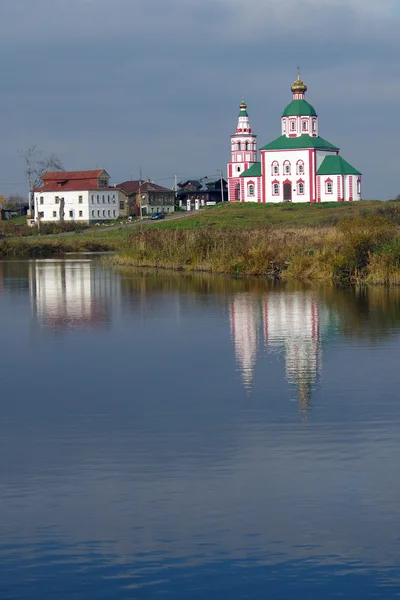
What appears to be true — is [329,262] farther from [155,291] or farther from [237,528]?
[237,528]

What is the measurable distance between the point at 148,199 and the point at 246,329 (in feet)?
286

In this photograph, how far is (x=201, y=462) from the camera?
35.0 feet

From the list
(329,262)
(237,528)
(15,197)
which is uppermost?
(15,197)

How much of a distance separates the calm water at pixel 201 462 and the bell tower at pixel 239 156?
80.1 m

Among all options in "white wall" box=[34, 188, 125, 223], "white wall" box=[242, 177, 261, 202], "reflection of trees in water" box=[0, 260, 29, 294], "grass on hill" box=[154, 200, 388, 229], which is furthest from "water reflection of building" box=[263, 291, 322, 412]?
"white wall" box=[34, 188, 125, 223]

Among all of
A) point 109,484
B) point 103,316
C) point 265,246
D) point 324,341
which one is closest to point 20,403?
point 109,484

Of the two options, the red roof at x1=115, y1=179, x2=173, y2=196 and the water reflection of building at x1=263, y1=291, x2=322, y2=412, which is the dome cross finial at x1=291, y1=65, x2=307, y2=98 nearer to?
the red roof at x1=115, y1=179, x2=173, y2=196

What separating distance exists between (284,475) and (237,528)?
154 cm

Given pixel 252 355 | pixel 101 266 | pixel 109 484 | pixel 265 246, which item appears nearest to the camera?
pixel 109 484

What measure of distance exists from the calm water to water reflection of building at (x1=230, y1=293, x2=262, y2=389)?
0.08m

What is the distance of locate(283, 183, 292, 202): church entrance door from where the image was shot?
9112 cm

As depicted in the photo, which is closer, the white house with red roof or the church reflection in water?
the church reflection in water

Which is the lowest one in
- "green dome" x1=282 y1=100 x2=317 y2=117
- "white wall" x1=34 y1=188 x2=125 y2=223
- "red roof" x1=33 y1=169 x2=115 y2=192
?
"white wall" x1=34 y1=188 x2=125 y2=223

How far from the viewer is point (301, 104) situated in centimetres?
9244
